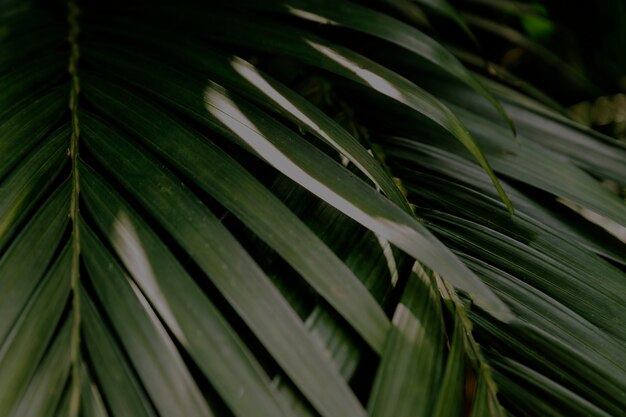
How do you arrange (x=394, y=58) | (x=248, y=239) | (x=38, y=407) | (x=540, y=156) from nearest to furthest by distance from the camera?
(x=38, y=407) → (x=248, y=239) → (x=540, y=156) → (x=394, y=58)

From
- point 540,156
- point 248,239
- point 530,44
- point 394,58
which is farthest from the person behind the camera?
point 530,44

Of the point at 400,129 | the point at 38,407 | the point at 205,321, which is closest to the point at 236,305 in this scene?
the point at 205,321

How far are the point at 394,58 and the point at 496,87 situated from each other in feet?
0.51

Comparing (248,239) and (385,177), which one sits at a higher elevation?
(385,177)

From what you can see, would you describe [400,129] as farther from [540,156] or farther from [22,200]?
[22,200]

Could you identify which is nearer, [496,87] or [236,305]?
[236,305]

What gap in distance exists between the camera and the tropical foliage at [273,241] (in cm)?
37

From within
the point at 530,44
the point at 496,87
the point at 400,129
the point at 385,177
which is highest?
the point at 530,44

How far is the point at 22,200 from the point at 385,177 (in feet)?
1.06

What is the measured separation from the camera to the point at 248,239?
0.48 metres

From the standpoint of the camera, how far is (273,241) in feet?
1.34

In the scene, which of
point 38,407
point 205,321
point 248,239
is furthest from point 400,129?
point 38,407

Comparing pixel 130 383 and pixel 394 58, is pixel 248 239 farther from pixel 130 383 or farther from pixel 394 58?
pixel 394 58

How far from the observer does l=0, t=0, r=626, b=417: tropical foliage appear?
14.7 inches
